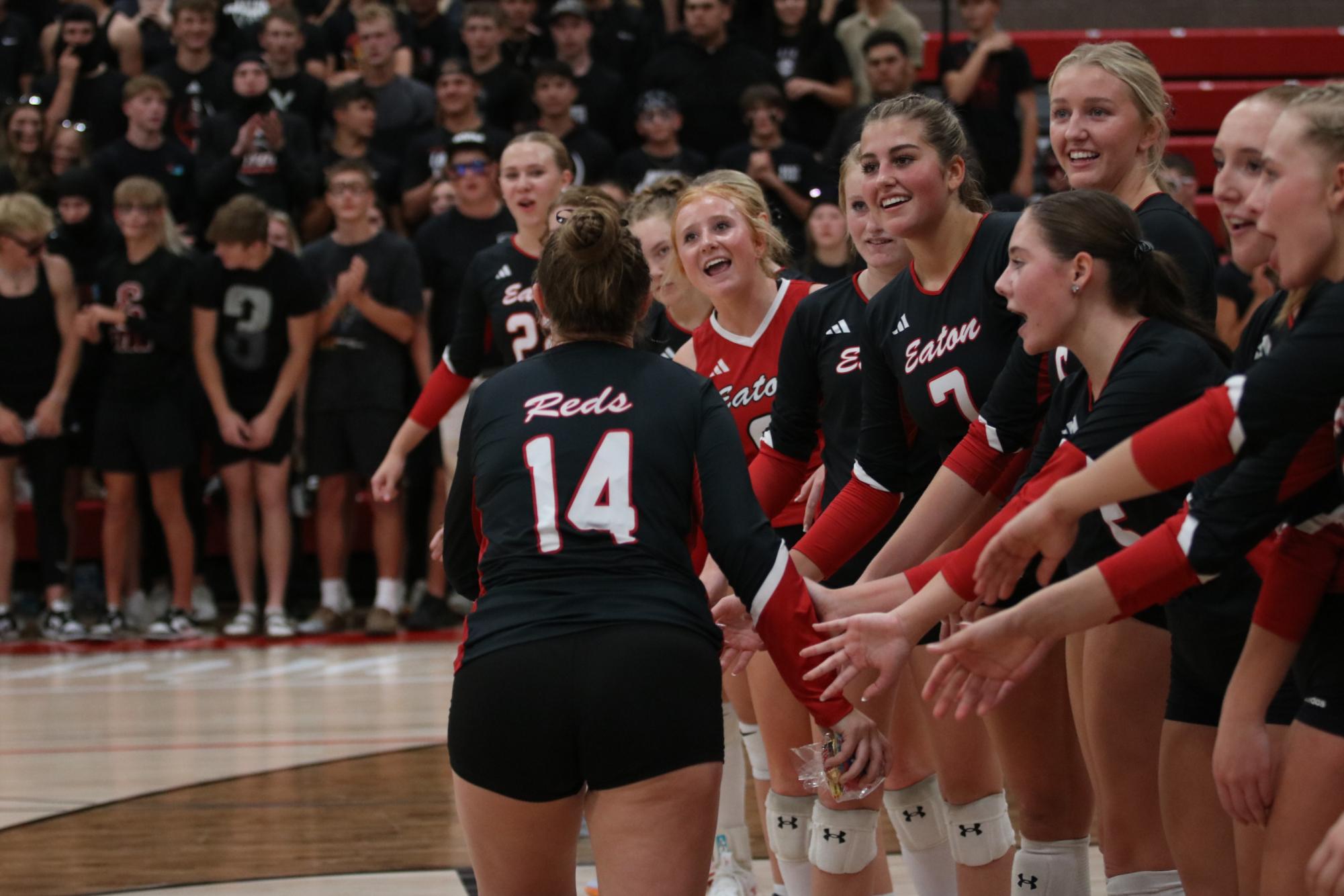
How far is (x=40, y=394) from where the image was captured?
8711mm

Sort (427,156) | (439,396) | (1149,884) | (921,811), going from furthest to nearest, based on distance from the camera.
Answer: (427,156) < (439,396) < (921,811) < (1149,884)

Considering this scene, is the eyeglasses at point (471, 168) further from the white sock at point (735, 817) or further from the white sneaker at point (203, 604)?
the white sock at point (735, 817)

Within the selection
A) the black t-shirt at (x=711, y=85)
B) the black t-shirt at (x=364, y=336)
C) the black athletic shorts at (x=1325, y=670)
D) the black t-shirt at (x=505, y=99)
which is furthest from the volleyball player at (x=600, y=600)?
the black t-shirt at (x=711, y=85)

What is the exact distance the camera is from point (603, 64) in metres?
10.4

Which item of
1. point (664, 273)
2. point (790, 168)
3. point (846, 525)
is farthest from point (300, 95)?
point (846, 525)

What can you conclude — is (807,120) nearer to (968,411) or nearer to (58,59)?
(58,59)

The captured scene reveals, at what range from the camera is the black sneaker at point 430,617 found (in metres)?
8.79

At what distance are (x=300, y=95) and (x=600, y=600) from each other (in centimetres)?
769

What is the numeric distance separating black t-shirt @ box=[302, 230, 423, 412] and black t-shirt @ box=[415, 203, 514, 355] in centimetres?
15

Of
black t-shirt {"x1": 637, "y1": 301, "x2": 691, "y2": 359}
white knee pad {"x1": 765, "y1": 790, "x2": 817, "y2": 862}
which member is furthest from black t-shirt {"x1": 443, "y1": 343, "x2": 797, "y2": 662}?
black t-shirt {"x1": 637, "y1": 301, "x2": 691, "y2": 359}

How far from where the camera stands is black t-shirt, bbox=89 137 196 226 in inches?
364

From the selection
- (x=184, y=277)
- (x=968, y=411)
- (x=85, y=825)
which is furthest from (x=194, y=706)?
(x=968, y=411)

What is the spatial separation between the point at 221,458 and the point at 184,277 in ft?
3.31

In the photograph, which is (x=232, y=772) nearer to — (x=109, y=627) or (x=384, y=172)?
(x=109, y=627)
